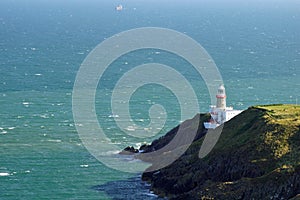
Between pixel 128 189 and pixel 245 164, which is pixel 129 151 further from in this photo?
pixel 245 164

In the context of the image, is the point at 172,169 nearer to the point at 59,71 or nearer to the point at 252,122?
the point at 252,122

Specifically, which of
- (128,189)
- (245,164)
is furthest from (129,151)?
(245,164)

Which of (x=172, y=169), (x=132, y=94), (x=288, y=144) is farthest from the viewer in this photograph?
(x=132, y=94)

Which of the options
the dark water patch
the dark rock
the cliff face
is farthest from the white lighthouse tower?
the dark water patch

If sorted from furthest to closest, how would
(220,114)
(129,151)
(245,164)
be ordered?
(220,114), (129,151), (245,164)

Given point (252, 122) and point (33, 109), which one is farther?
point (33, 109)

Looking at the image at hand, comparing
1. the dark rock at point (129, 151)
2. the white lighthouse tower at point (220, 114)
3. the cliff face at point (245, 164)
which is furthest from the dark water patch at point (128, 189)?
the white lighthouse tower at point (220, 114)

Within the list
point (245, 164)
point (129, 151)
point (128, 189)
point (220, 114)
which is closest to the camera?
point (245, 164)

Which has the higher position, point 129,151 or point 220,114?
point 220,114

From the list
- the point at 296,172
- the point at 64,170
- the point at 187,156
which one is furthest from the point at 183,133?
the point at 296,172
